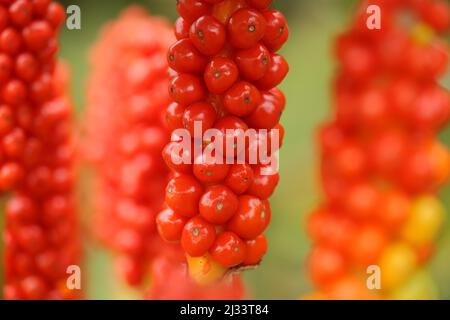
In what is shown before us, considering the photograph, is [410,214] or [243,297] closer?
[243,297]

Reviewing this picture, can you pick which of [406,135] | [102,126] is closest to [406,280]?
[406,135]

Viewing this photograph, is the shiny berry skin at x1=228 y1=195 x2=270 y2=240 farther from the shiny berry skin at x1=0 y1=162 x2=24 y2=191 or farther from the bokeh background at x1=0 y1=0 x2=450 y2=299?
the bokeh background at x1=0 y1=0 x2=450 y2=299

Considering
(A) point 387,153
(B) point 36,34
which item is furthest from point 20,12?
(A) point 387,153

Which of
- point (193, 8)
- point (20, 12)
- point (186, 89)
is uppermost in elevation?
point (20, 12)

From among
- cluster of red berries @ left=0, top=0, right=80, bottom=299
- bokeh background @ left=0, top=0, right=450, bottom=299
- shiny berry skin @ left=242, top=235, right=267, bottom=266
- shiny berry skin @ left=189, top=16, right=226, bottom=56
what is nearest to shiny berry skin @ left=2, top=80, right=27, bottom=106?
cluster of red berries @ left=0, top=0, right=80, bottom=299

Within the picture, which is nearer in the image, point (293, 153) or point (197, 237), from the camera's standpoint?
point (197, 237)

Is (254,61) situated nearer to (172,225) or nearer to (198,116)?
(198,116)
